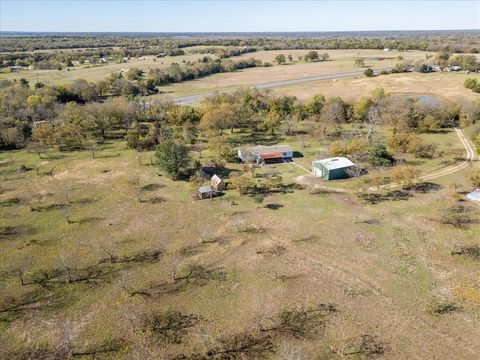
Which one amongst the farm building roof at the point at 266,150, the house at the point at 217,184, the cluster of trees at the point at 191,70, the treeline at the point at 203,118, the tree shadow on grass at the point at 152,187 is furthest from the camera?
the cluster of trees at the point at 191,70

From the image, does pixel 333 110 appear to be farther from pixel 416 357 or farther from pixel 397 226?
pixel 416 357

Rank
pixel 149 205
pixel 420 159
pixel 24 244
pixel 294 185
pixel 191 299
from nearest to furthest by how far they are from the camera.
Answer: pixel 191 299
pixel 24 244
pixel 149 205
pixel 294 185
pixel 420 159

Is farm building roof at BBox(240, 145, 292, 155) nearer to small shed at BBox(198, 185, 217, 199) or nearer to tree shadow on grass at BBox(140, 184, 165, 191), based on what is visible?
small shed at BBox(198, 185, 217, 199)

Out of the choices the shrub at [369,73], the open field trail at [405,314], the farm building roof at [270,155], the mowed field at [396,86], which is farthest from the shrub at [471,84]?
the open field trail at [405,314]

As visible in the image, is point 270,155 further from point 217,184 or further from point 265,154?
point 217,184

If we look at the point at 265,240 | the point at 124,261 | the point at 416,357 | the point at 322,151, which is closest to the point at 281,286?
the point at 265,240

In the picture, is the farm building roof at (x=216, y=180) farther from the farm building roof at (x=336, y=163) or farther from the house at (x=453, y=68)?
the house at (x=453, y=68)
